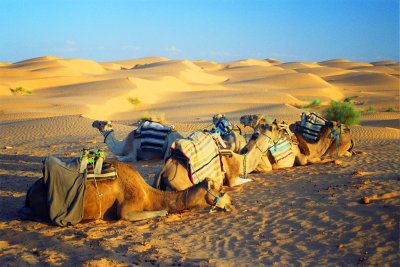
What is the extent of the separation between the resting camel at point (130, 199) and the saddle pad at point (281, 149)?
2.89m

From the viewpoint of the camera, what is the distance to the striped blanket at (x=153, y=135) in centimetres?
1000

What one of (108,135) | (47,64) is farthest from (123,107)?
(47,64)

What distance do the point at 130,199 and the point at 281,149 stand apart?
A: 13.0 ft

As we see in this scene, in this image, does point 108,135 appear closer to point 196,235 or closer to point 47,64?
point 196,235

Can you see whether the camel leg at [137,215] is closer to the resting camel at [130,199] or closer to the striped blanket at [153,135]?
the resting camel at [130,199]

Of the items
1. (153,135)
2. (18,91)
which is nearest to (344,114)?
(153,135)

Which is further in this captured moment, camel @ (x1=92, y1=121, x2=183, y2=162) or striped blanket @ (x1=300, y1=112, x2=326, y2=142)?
striped blanket @ (x1=300, y1=112, x2=326, y2=142)

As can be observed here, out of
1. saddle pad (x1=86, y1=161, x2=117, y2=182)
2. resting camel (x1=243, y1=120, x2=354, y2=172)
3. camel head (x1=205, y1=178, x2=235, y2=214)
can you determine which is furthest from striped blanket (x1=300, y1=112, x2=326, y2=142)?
saddle pad (x1=86, y1=161, x2=117, y2=182)

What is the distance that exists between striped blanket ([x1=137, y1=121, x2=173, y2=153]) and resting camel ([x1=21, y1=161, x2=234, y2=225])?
11.9ft

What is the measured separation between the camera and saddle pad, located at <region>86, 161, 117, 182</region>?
5.96 metres

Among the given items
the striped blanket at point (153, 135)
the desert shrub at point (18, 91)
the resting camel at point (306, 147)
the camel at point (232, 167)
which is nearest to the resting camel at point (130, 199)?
the camel at point (232, 167)

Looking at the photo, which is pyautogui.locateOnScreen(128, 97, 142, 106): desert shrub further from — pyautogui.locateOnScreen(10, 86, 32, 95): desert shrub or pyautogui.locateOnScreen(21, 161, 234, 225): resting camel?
pyautogui.locateOnScreen(21, 161, 234, 225): resting camel

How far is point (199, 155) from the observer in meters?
7.06

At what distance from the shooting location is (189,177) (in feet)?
22.7
